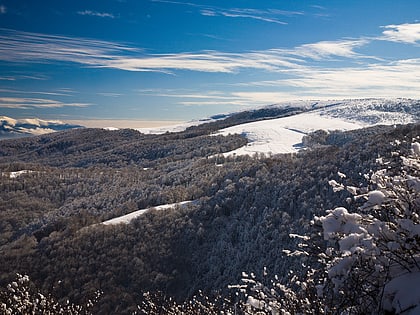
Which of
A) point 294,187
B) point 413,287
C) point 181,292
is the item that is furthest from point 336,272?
point 294,187

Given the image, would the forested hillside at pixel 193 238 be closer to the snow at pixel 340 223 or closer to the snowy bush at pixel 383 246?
the snowy bush at pixel 383 246

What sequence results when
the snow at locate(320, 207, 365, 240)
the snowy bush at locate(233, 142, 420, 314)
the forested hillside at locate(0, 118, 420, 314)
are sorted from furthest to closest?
the forested hillside at locate(0, 118, 420, 314), the snow at locate(320, 207, 365, 240), the snowy bush at locate(233, 142, 420, 314)

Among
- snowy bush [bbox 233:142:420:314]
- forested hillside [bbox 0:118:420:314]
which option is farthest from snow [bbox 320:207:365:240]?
forested hillside [bbox 0:118:420:314]

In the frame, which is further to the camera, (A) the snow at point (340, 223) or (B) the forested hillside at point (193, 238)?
(B) the forested hillside at point (193, 238)

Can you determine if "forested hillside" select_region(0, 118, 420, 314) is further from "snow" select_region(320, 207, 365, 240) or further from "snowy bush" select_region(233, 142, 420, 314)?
"snow" select_region(320, 207, 365, 240)

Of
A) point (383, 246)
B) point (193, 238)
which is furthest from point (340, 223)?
point (193, 238)

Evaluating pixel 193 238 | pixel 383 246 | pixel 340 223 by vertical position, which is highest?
pixel 340 223

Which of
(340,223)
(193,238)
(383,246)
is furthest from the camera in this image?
(193,238)

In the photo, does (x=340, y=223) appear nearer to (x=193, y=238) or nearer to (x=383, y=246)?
(x=383, y=246)

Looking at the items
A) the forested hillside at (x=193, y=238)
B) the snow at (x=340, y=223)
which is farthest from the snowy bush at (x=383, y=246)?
the forested hillside at (x=193, y=238)

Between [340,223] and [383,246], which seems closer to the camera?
[383,246]

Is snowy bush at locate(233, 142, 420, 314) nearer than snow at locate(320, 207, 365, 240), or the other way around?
snowy bush at locate(233, 142, 420, 314)

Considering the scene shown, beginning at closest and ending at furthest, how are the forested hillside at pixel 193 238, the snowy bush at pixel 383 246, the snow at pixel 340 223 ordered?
the snowy bush at pixel 383 246
the snow at pixel 340 223
the forested hillside at pixel 193 238
